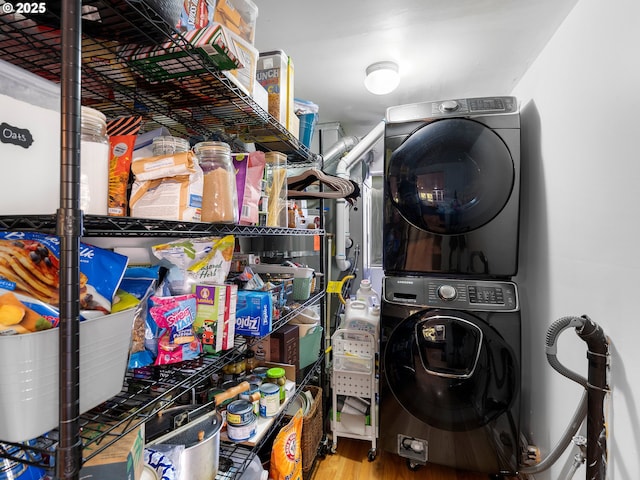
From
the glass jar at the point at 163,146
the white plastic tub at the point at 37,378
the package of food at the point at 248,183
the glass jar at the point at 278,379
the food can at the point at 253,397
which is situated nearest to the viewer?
the white plastic tub at the point at 37,378

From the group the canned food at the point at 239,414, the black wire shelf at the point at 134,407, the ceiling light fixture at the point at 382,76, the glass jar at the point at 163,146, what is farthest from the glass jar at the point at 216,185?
the ceiling light fixture at the point at 382,76

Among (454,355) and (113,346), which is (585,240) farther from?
(113,346)

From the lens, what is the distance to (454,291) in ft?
5.13

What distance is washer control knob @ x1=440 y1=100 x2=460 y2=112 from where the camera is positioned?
1.60 m

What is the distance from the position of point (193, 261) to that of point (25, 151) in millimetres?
482

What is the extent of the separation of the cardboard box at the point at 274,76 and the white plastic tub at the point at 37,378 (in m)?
1.05

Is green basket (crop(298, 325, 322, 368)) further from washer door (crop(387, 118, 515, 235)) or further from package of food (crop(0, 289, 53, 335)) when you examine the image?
package of food (crop(0, 289, 53, 335))

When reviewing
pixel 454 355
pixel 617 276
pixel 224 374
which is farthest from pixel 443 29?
pixel 224 374

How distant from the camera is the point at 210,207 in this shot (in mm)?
923

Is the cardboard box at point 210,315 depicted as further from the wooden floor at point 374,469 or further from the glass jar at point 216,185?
the wooden floor at point 374,469

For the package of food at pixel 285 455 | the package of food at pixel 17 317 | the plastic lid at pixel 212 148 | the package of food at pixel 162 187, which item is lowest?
the package of food at pixel 285 455

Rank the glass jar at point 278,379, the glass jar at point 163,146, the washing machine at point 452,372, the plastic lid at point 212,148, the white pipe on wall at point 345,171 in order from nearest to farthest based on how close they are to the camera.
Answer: the glass jar at point 163,146
the plastic lid at point 212,148
the glass jar at point 278,379
the washing machine at point 452,372
the white pipe on wall at point 345,171

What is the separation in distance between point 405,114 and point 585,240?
990 mm

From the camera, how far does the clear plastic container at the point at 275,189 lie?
1348mm
